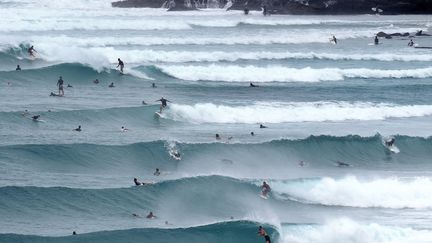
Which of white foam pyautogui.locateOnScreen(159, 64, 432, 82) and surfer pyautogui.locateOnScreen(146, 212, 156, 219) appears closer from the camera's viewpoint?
surfer pyautogui.locateOnScreen(146, 212, 156, 219)

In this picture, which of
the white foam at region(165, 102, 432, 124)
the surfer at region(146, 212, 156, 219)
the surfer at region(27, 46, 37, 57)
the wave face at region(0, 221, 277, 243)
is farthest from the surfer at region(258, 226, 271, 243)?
the surfer at region(27, 46, 37, 57)

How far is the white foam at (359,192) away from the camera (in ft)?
76.4

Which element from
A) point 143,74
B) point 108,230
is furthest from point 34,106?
point 108,230

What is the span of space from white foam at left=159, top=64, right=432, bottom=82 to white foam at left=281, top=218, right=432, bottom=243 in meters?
20.7

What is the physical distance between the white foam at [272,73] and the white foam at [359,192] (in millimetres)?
17259

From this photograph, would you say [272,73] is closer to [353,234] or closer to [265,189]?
[265,189]

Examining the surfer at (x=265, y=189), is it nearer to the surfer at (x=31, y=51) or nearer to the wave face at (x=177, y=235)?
the wave face at (x=177, y=235)

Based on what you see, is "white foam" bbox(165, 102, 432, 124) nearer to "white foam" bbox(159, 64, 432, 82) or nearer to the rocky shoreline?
"white foam" bbox(159, 64, 432, 82)

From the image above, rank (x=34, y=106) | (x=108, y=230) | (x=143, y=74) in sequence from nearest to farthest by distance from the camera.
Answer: (x=108, y=230), (x=34, y=106), (x=143, y=74)

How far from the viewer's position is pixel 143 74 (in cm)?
4022

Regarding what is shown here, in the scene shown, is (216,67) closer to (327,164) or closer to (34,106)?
(34,106)

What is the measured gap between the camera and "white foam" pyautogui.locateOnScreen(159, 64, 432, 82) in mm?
41375

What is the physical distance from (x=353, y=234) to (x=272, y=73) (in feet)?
74.3

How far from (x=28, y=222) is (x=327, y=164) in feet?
32.5
